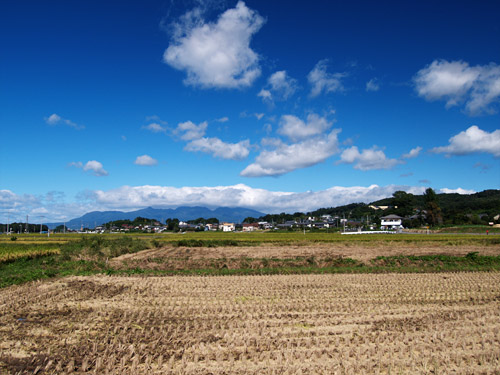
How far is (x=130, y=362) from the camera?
6867mm

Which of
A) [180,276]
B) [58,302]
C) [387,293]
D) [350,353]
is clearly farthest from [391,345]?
[180,276]

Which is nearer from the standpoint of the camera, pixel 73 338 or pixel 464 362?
pixel 464 362

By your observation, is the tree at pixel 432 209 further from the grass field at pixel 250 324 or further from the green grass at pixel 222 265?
the grass field at pixel 250 324

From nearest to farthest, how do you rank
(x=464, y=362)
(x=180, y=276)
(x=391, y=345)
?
(x=464, y=362) → (x=391, y=345) → (x=180, y=276)

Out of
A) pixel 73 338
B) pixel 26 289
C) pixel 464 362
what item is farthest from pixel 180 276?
pixel 464 362

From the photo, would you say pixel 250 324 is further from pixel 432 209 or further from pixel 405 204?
pixel 405 204

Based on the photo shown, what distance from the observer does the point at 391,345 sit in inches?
303

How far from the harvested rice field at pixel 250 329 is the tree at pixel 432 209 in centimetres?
8645

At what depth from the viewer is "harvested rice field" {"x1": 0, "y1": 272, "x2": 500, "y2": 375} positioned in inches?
265

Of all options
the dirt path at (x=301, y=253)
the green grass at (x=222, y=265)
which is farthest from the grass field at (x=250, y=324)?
the dirt path at (x=301, y=253)

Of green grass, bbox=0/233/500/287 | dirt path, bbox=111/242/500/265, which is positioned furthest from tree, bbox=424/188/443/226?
green grass, bbox=0/233/500/287

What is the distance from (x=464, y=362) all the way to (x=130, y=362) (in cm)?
626

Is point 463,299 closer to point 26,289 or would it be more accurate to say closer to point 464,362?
point 464,362

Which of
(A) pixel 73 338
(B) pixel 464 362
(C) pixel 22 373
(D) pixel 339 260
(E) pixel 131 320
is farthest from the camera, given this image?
(D) pixel 339 260
